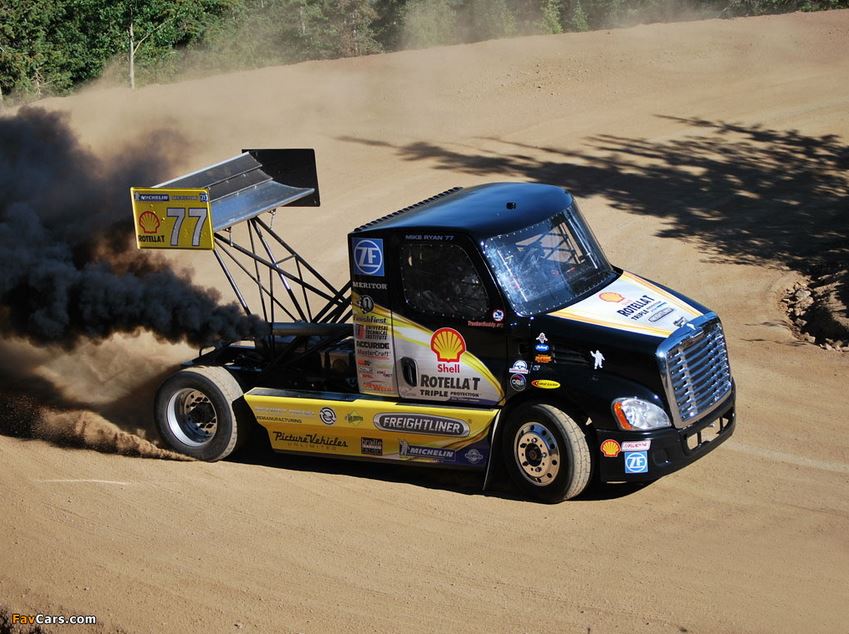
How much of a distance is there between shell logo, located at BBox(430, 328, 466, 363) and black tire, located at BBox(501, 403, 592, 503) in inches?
26.3

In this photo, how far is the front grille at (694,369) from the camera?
26.0ft

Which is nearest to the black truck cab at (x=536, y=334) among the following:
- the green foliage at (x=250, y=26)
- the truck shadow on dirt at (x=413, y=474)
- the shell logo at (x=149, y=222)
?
the truck shadow on dirt at (x=413, y=474)

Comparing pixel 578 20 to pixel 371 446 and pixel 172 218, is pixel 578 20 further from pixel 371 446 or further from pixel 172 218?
pixel 371 446

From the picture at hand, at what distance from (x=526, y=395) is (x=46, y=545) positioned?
3.91 meters

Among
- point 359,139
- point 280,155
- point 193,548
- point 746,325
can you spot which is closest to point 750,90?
point 359,139

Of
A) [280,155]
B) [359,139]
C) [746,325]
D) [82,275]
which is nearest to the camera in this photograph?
[82,275]

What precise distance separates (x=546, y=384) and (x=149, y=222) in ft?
13.0

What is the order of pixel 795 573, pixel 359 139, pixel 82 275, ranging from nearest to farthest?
pixel 795 573 < pixel 82 275 < pixel 359 139

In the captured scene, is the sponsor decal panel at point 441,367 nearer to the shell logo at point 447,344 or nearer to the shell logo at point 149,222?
the shell logo at point 447,344

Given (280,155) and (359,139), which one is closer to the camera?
(280,155)

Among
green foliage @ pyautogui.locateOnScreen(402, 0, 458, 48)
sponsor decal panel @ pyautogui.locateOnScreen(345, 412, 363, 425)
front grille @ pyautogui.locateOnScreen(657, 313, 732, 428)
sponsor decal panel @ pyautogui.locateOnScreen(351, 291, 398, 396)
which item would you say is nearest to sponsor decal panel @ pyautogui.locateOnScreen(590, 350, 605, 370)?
front grille @ pyautogui.locateOnScreen(657, 313, 732, 428)

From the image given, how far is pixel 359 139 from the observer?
23.5 m

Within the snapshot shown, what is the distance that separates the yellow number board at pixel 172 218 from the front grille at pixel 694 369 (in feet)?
13.7

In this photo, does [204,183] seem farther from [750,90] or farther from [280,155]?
[750,90]
